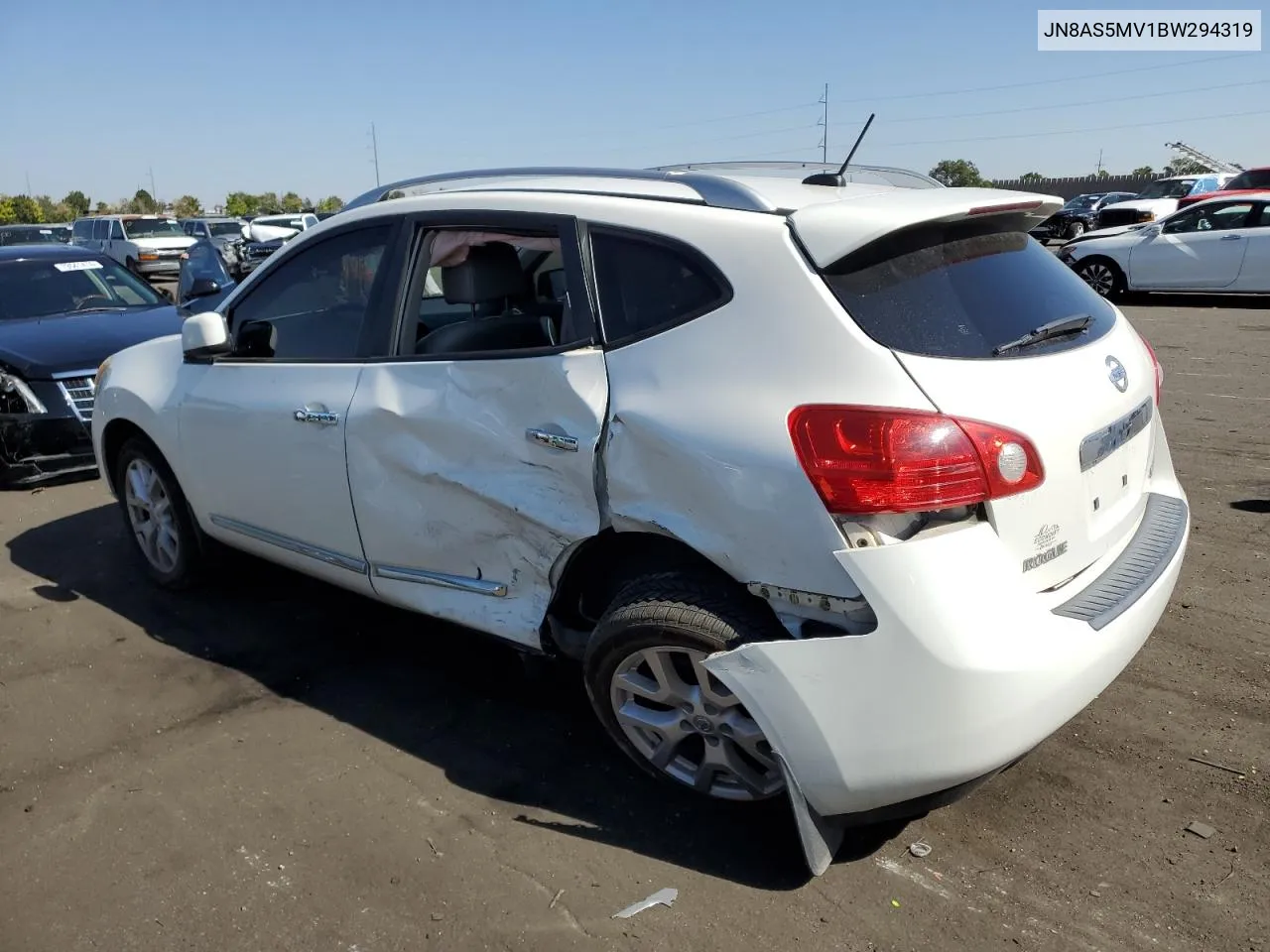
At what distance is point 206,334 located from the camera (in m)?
4.19

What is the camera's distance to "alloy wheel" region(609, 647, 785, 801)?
9.37 feet

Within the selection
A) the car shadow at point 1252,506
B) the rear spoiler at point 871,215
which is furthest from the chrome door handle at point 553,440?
the car shadow at point 1252,506

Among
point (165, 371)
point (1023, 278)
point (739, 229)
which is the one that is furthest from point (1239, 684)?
point (165, 371)

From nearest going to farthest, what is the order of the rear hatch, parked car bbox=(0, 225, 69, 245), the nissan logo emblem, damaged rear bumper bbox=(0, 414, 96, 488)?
the rear hatch, the nissan logo emblem, damaged rear bumper bbox=(0, 414, 96, 488), parked car bbox=(0, 225, 69, 245)

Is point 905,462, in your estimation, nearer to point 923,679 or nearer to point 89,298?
point 923,679

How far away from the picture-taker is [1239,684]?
364 cm

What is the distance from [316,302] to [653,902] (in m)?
2.62

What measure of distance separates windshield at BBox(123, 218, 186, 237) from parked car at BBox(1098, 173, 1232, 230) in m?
22.7

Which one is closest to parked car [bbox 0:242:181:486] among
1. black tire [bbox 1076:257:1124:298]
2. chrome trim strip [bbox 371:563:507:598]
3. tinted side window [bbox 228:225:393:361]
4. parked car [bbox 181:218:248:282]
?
tinted side window [bbox 228:225:393:361]

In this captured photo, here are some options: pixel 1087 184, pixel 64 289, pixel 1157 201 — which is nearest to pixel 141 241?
pixel 64 289

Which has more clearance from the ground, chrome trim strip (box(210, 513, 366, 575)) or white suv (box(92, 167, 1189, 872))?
white suv (box(92, 167, 1189, 872))

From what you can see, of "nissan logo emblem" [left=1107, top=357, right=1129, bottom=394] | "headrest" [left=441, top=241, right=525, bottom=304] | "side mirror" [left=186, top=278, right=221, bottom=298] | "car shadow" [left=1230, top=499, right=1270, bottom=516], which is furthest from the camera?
"car shadow" [left=1230, top=499, right=1270, bottom=516]

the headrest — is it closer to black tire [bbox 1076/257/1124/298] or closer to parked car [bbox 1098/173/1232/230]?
black tire [bbox 1076/257/1124/298]

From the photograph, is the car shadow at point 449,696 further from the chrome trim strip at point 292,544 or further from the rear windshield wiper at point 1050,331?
the rear windshield wiper at point 1050,331
